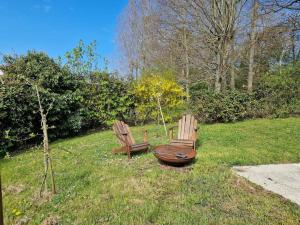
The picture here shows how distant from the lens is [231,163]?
4.41m

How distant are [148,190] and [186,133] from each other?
243cm

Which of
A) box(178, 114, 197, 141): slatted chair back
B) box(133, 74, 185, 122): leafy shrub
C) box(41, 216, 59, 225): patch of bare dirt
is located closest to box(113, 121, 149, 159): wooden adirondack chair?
box(178, 114, 197, 141): slatted chair back

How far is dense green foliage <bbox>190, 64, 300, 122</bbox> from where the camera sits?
29.2 feet

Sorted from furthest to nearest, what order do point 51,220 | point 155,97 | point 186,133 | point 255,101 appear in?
point 155,97 < point 255,101 < point 186,133 < point 51,220

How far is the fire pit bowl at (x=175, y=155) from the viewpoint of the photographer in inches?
164

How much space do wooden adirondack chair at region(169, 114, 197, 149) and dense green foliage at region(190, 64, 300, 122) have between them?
3.59 meters

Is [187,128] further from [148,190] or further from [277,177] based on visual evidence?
[148,190]

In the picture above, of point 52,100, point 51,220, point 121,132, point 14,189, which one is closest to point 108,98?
point 52,100

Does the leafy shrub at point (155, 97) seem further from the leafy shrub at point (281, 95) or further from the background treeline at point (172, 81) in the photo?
the leafy shrub at point (281, 95)

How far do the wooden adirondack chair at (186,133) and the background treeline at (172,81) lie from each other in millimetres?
3025

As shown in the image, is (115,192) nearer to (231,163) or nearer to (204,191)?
(204,191)

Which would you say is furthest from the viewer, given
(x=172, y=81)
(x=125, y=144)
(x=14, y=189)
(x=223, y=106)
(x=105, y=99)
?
(x=172, y=81)

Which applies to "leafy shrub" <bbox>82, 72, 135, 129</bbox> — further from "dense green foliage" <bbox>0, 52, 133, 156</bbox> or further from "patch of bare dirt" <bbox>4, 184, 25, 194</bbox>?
"patch of bare dirt" <bbox>4, 184, 25, 194</bbox>

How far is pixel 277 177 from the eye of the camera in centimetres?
375
